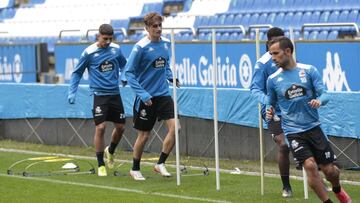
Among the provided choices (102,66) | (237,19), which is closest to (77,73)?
(102,66)

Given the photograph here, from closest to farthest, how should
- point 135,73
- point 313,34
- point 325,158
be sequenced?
point 325,158 < point 135,73 < point 313,34

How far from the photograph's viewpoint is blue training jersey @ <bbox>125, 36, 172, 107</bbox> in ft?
41.0

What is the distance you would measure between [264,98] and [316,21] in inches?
410

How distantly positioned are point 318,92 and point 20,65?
602 inches

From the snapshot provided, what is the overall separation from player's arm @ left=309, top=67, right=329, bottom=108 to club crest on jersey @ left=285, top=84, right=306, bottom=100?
12cm

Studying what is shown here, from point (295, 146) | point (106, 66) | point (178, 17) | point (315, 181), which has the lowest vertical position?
point (315, 181)

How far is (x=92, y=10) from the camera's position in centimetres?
2967

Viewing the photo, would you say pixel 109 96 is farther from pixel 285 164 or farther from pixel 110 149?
pixel 285 164

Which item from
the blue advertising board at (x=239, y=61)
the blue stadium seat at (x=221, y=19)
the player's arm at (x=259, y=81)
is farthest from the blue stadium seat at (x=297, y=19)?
the player's arm at (x=259, y=81)

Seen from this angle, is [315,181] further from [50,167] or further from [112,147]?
[50,167]

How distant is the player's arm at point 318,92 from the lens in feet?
29.9

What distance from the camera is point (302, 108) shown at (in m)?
9.40

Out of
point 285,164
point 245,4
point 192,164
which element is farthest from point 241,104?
point 245,4

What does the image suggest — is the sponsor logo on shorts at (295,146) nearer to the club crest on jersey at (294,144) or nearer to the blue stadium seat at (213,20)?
the club crest on jersey at (294,144)
